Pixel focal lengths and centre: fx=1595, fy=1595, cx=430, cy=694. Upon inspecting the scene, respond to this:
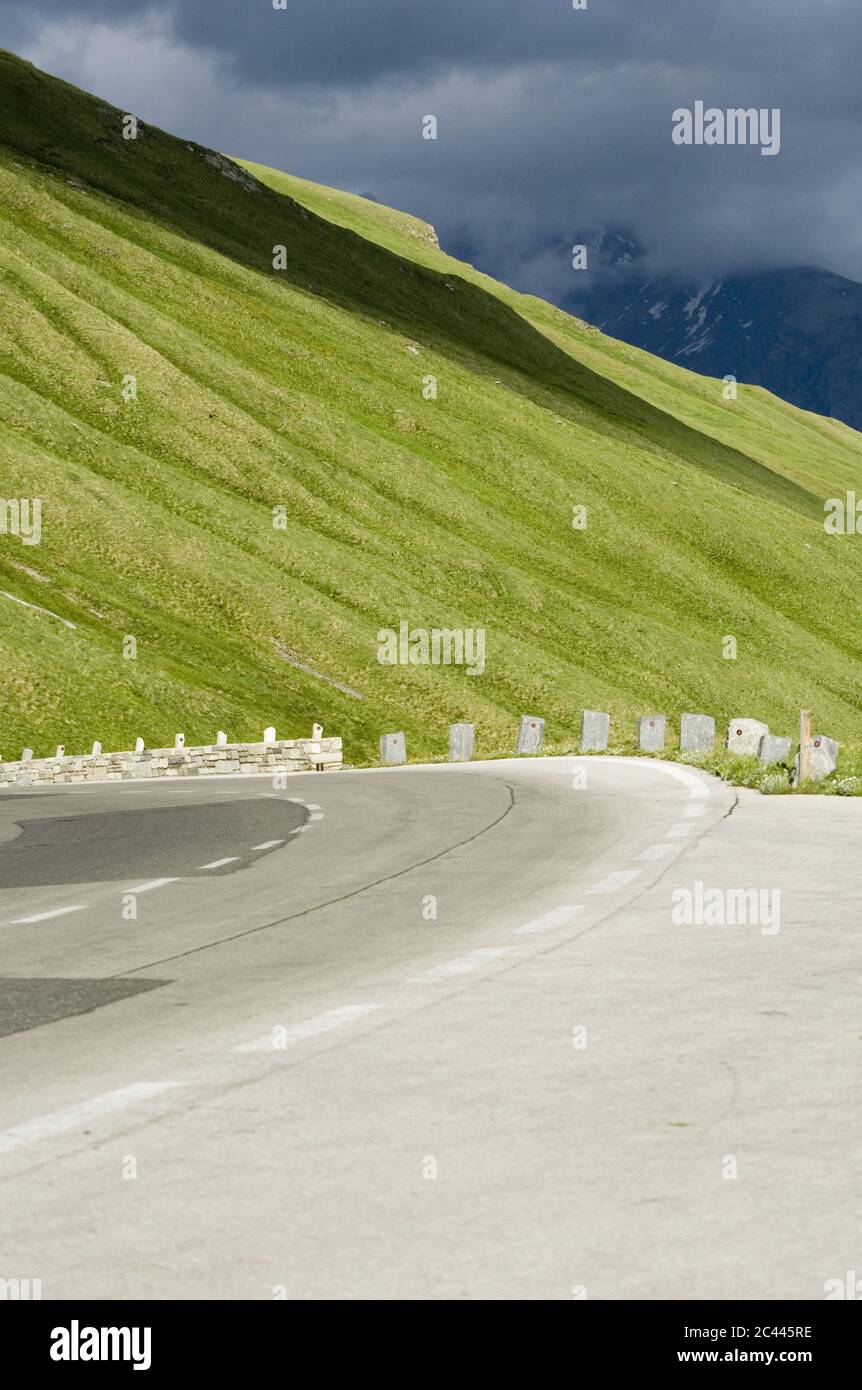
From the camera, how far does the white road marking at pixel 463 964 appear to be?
28.2 ft

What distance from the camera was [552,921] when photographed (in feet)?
34.9

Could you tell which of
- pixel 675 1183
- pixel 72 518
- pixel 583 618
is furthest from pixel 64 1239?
pixel 583 618

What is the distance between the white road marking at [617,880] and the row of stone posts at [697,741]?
30.9ft

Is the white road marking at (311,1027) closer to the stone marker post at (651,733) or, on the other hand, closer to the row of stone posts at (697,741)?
the row of stone posts at (697,741)

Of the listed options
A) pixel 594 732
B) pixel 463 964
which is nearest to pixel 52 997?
pixel 463 964

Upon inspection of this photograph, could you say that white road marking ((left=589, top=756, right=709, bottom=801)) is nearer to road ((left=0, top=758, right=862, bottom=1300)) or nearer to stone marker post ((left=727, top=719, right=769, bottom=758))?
stone marker post ((left=727, top=719, right=769, bottom=758))

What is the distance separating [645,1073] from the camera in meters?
6.23

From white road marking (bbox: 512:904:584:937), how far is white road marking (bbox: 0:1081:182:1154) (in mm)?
4284

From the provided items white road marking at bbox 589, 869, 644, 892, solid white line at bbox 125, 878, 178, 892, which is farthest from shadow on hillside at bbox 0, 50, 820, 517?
white road marking at bbox 589, 869, 644, 892

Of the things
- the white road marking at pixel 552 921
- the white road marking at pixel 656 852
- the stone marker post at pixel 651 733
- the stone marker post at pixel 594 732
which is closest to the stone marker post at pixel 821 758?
the white road marking at pixel 656 852

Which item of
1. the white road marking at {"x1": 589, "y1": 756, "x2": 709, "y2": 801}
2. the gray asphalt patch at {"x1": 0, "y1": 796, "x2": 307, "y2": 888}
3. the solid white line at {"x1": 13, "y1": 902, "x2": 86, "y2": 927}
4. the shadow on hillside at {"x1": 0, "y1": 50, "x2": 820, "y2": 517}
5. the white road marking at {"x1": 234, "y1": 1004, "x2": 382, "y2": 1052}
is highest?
the shadow on hillside at {"x1": 0, "y1": 50, "x2": 820, "y2": 517}

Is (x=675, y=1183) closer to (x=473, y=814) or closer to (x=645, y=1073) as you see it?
(x=645, y=1073)

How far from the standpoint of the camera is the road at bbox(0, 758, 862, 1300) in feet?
13.7

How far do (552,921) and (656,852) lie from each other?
4288 millimetres
